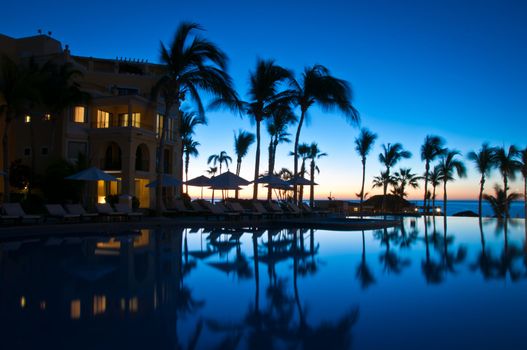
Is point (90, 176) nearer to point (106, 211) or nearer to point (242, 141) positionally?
point (106, 211)

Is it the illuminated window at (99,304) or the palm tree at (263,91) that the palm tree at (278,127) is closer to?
the palm tree at (263,91)

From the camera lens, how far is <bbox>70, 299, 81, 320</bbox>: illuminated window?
168 inches

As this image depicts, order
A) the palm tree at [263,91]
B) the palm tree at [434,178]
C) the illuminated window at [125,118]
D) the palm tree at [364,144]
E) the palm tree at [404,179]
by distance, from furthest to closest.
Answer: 1. the palm tree at [404,179]
2. the palm tree at [434,178]
3. the palm tree at [364,144]
4. the illuminated window at [125,118]
5. the palm tree at [263,91]

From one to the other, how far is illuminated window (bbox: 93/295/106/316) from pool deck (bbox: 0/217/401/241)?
8.66 meters

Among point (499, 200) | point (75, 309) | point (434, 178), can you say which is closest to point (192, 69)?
point (75, 309)

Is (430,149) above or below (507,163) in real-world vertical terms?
above

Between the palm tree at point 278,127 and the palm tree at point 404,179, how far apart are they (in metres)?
14.9

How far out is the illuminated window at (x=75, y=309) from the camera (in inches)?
168

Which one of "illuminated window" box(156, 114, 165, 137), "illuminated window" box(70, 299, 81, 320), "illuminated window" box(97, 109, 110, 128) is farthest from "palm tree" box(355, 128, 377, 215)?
"illuminated window" box(70, 299, 81, 320)

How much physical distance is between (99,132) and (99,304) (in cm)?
2120

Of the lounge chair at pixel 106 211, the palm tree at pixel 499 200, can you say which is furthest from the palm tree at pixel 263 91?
the palm tree at pixel 499 200

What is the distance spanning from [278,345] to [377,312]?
1.65 metres

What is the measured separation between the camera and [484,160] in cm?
3312

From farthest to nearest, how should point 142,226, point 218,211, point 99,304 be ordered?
point 218,211, point 142,226, point 99,304
